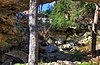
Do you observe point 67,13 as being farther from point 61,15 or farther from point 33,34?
point 33,34

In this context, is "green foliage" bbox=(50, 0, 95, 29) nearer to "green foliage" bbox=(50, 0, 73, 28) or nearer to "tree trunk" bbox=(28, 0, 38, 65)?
"green foliage" bbox=(50, 0, 73, 28)

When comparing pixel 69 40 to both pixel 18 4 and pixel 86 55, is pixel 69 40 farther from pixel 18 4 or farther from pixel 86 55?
pixel 18 4

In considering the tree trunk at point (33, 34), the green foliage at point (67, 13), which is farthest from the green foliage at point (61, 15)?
the tree trunk at point (33, 34)

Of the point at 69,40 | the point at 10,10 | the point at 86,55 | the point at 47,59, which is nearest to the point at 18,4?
the point at 10,10

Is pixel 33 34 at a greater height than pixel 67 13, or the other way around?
pixel 33 34

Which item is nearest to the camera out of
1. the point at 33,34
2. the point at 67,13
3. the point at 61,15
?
the point at 33,34

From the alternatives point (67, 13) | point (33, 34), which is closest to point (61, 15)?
point (67, 13)

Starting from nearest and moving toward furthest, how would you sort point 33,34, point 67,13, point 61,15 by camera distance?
point 33,34 < point 61,15 < point 67,13

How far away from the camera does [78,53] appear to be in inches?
767

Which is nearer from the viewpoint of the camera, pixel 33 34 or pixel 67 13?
pixel 33 34

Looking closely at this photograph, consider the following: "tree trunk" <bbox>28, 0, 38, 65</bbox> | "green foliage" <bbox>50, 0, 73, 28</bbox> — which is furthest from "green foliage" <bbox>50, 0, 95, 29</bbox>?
"tree trunk" <bbox>28, 0, 38, 65</bbox>

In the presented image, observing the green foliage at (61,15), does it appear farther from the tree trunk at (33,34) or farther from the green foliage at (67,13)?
the tree trunk at (33,34)

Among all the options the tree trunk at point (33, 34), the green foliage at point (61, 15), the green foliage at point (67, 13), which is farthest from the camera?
the green foliage at point (61, 15)

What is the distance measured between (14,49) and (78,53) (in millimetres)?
4625
